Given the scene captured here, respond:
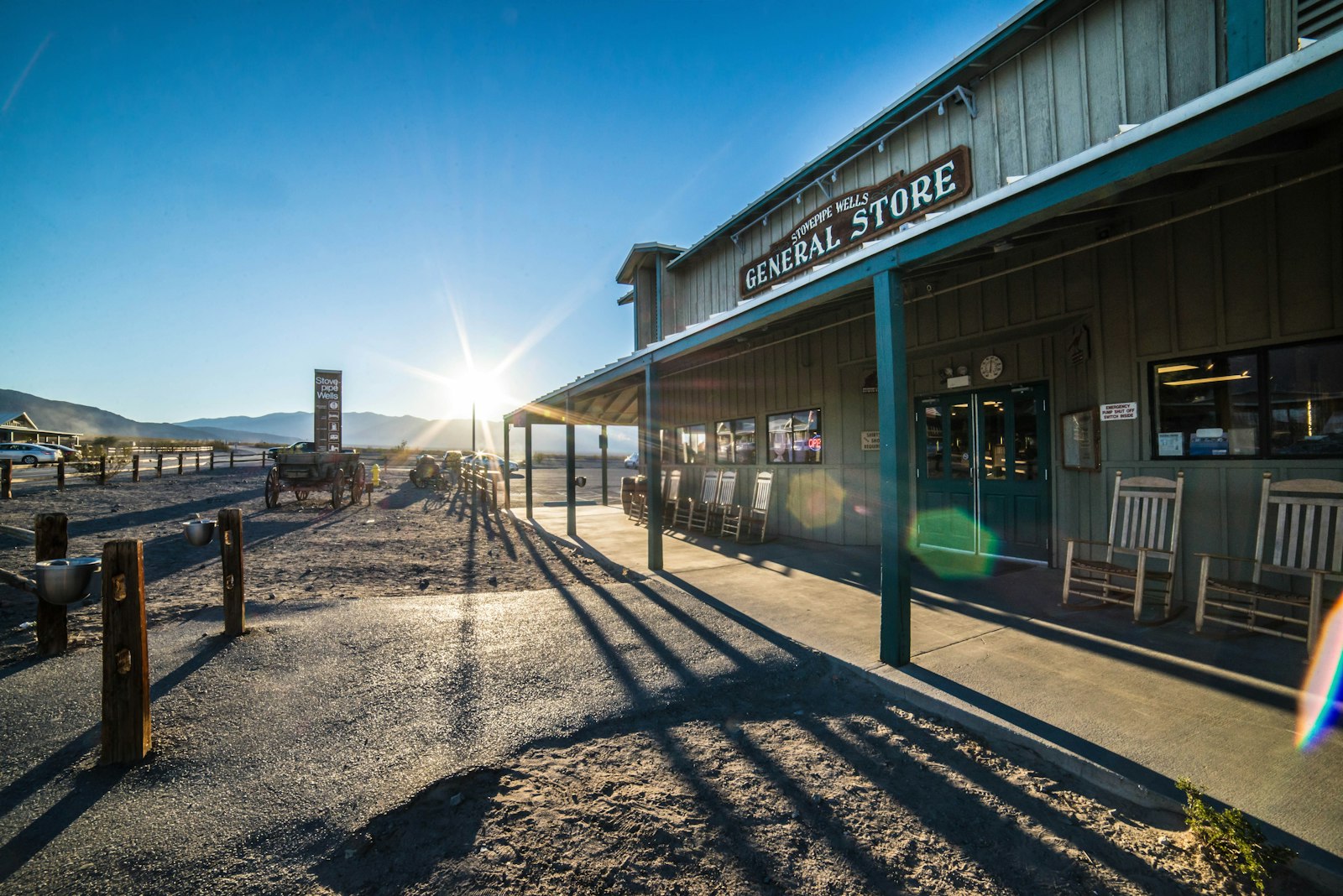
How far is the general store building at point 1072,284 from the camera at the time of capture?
348 cm

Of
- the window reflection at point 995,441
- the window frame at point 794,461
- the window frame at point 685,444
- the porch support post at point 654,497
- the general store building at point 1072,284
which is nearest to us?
the general store building at point 1072,284

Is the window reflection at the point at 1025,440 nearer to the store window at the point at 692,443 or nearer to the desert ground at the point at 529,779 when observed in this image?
the desert ground at the point at 529,779

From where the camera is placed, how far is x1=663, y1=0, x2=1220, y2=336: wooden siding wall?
4328 mm

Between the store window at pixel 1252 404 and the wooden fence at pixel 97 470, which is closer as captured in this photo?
the store window at pixel 1252 404

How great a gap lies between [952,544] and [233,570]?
8118mm

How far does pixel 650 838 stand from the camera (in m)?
2.25

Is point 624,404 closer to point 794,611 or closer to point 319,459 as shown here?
point 319,459

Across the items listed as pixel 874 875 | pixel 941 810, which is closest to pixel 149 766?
pixel 874 875

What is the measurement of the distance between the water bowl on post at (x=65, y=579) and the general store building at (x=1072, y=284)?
5.03 meters

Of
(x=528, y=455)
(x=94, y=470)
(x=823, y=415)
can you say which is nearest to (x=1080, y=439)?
(x=823, y=415)

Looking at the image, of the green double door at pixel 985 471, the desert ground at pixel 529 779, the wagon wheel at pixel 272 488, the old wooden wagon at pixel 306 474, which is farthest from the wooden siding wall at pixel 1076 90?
the wagon wheel at pixel 272 488

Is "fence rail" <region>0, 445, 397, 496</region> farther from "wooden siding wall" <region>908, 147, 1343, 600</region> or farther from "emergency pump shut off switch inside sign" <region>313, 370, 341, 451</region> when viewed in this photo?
"wooden siding wall" <region>908, 147, 1343, 600</region>

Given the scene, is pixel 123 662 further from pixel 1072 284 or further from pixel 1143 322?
pixel 1072 284

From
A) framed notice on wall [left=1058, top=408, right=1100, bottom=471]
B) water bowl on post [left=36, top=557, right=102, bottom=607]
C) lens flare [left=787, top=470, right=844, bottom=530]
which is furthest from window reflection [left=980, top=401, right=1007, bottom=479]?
water bowl on post [left=36, top=557, right=102, bottom=607]
